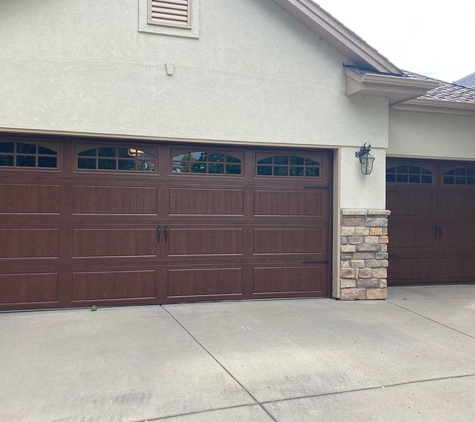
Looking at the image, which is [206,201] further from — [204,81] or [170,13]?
[170,13]

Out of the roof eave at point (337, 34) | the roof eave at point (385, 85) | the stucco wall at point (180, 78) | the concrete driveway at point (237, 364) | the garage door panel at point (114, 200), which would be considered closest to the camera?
the concrete driveway at point (237, 364)

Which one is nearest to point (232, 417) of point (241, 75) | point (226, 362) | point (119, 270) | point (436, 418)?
point (226, 362)

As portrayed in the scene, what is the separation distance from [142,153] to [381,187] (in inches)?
151

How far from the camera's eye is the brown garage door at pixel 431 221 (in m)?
8.00

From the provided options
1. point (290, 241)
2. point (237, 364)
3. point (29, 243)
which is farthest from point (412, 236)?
point (29, 243)

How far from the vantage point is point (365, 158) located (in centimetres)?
684

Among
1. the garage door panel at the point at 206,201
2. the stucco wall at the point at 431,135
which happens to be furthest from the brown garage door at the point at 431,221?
the garage door panel at the point at 206,201

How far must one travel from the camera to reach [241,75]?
21.2 feet

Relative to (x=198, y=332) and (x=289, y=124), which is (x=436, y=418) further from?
(x=289, y=124)

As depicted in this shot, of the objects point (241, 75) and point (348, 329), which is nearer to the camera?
point (348, 329)

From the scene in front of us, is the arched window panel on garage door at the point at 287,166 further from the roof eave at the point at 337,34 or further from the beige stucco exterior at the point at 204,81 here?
the roof eave at the point at 337,34

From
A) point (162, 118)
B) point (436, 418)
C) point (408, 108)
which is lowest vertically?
point (436, 418)

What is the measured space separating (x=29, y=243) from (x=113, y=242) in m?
1.11

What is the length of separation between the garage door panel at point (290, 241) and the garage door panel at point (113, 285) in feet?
5.67
